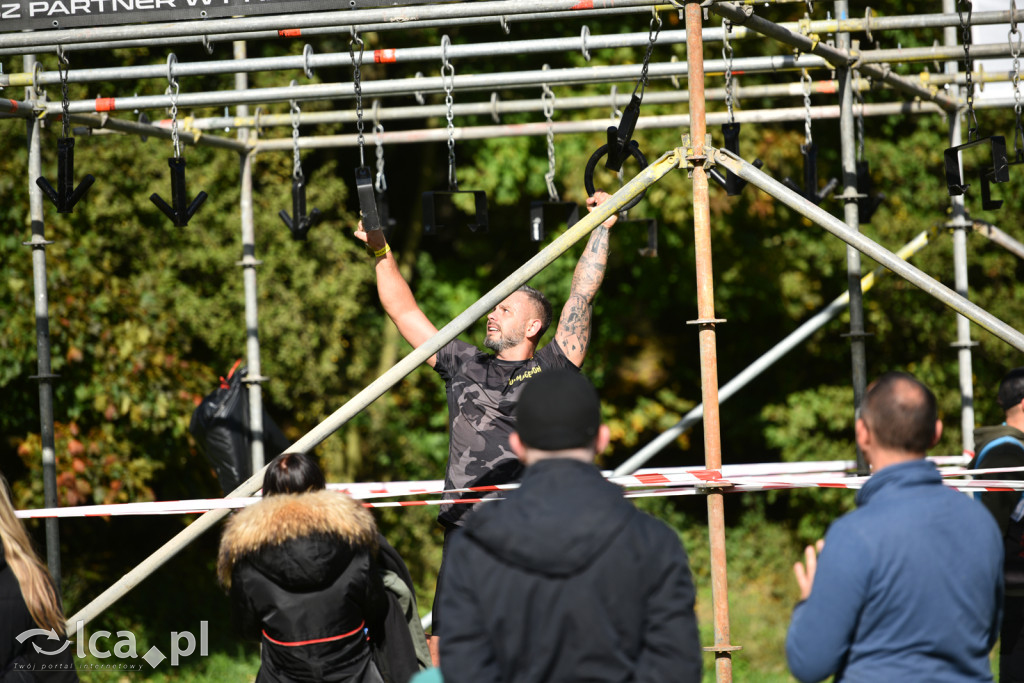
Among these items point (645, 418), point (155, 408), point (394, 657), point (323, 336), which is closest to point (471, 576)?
point (394, 657)

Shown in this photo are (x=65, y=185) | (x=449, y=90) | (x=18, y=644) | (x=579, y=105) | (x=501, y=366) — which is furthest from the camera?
(x=579, y=105)

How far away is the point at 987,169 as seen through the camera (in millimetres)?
4555

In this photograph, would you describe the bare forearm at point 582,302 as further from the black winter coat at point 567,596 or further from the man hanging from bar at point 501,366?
the black winter coat at point 567,596

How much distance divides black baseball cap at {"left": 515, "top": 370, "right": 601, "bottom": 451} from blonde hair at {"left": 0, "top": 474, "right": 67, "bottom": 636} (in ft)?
4.97

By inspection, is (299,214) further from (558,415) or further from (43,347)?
(558,415)

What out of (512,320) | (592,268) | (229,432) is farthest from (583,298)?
(229,432)

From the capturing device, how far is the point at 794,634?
2.19m

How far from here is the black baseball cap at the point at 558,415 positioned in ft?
6.88

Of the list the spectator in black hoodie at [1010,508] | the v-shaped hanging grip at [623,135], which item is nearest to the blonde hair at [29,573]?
the v-shaped hanging grip at [623,135]

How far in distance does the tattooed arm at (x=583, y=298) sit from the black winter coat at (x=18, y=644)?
1.95 meters

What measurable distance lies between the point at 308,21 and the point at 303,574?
2.06 m

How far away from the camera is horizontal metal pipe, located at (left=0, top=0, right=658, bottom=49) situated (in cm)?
379

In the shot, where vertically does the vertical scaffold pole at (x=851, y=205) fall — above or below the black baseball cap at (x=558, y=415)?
above

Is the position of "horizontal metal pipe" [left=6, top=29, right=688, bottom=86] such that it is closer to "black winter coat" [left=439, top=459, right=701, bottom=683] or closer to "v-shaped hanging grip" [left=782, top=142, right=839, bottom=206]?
"v-shaped hanging grip" [left=782, top=142, right=839, bottom=206]
